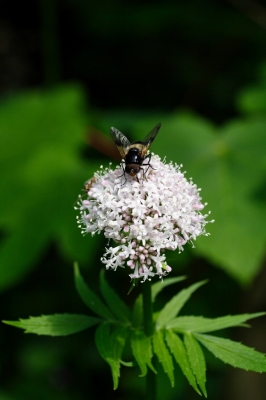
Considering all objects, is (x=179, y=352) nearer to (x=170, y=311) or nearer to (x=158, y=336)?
(x=158, y=336)

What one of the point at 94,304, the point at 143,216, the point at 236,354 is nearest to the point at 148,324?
the point at 94,304

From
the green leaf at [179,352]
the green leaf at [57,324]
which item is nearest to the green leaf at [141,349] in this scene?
the green leaf at [179,352]

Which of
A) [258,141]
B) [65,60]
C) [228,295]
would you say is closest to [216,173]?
[258,141]

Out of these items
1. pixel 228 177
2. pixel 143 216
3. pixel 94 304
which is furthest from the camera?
pixel 228 177

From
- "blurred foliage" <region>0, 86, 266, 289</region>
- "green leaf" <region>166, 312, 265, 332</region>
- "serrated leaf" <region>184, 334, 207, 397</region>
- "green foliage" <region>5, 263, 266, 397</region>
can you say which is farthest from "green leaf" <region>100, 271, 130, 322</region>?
"blurred foliage" <region>0, 86, 266, 289</region>

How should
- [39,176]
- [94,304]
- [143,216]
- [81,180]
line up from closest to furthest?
1. [143,216]
2. [94,304]
3. [81,180]
4. [39,176]

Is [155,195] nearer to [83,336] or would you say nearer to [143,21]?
[83,336]

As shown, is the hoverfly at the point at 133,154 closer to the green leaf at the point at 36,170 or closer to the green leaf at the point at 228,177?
the green leaf at the point at 228,177
